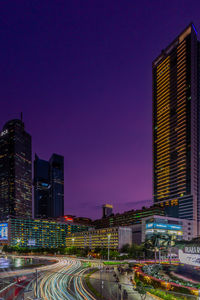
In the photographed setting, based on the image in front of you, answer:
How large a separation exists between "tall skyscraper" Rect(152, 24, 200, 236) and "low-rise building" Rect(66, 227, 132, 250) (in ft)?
148

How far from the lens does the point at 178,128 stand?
165 metres

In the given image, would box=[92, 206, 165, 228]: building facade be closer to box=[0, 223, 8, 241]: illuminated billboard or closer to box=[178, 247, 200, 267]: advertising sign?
box=[0, 223, 8, 241]: illuminated billboard

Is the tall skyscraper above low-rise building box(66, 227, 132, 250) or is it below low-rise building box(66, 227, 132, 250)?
above

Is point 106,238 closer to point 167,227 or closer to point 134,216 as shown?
point 167,227

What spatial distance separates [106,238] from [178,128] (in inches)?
3556

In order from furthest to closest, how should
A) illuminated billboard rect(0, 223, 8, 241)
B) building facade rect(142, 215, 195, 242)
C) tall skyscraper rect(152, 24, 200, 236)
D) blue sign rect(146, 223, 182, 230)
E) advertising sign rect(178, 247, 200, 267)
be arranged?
tall skyscraper rect(152, 24, 200, 236)
building facade rect(142, 215, 195, 242)
blue sign rect(146, 223, 182, 230)
illuminated billboard rect(0, 223, 8, 241)
advertising sign rect(178, 247, 200, 267)

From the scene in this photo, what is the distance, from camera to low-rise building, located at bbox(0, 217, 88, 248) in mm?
165625

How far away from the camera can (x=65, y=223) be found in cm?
19512

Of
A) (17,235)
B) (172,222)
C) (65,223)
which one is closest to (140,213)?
(172,222)

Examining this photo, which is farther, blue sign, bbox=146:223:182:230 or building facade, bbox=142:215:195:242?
building facade, bbox=142:215:195:242

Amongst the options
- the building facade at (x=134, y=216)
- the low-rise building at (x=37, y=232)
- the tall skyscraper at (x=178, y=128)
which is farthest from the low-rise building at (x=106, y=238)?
the tall skyscraper at (x=178, y=128)

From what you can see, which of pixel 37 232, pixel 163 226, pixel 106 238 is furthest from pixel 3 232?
pixel 37 232

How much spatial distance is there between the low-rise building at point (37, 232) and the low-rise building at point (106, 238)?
4057 cm

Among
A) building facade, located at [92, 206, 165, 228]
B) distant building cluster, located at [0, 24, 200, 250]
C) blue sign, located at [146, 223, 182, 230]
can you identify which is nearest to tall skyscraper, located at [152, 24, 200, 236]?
distant building cluster, located at [0, 24, 200, 250]
